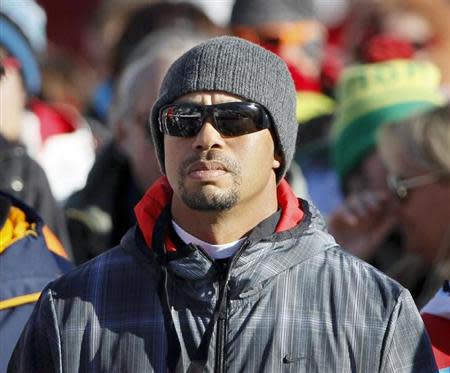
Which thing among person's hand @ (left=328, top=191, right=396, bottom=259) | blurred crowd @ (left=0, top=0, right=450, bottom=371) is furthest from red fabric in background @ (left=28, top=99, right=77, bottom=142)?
person's hand @ (left=328, top=191, right=396, bottom=259)

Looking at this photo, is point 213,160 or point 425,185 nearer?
point 213,160

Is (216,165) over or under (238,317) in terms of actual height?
over

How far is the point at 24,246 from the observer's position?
484 centimetres

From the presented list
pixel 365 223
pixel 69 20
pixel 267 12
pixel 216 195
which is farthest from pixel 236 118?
pixel 69 20

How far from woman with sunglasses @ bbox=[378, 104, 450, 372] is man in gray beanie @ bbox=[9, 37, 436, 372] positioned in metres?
1.50

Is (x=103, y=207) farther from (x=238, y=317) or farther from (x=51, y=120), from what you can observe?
(x=238, y=317)

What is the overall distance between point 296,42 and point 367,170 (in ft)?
4.22

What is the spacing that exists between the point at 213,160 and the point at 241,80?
0.25 m

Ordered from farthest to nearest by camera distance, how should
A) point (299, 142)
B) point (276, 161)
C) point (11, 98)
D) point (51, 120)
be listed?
point (51, 120), point (299, 142), point (11, 98), point (276, 161)

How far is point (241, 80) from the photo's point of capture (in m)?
4.11

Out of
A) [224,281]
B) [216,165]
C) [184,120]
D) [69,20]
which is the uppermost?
[69,20]

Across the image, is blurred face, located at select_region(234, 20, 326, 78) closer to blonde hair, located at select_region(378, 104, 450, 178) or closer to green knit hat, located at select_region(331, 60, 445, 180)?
green knit hat, located at select_region(331, 60, 445, 180)

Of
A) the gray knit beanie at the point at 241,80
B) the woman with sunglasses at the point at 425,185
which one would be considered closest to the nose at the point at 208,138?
the gray knit beanie at the point at 241,80

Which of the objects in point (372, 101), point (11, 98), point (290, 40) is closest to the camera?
point (11, 98)
